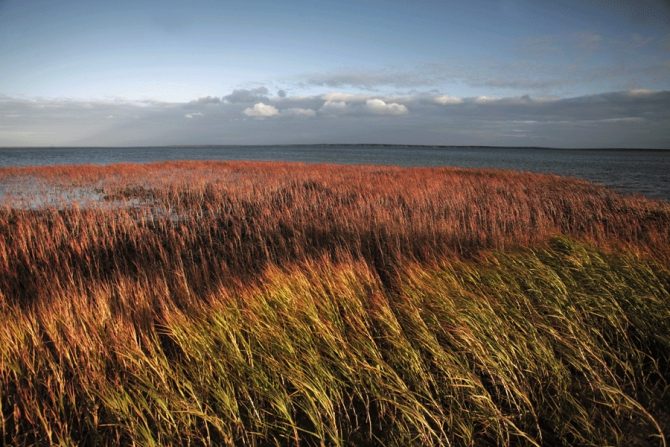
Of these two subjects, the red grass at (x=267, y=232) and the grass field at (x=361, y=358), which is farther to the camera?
the red grass at (x=267, y=232)

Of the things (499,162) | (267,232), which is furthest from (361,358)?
(499,162)

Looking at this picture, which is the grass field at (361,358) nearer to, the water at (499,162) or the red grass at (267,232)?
the red grass at (267,232)

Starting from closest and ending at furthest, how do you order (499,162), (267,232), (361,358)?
1. (361,358)
2. (267,232)
3. (499,162)

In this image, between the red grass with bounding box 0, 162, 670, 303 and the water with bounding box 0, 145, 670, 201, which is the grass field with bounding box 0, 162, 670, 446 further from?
the water with bounding box 0, 145, 670, 201

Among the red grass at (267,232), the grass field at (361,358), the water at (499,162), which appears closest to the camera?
the grass field at (361,358)

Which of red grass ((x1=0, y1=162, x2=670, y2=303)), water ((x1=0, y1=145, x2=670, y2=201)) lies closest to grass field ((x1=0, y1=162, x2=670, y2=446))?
red grass ((x1=0, y1=162, x2=670, y2=303))

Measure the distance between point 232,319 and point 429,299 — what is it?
2340mm

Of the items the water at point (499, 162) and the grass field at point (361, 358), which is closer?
the grass field at point (361, 358)

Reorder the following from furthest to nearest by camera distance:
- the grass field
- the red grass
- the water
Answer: the water → the red grass → the grass field

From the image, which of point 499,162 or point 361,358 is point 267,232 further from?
point 499,162

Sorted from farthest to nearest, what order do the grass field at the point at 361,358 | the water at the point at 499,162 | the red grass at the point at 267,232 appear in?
the water at the point at 499,162 < the red grass at the point at 267,232 < the grass field at the point at 361,358

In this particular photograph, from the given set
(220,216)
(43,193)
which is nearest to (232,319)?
(220,216)

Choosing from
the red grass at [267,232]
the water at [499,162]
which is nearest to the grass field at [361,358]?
the red grass at [267,232]

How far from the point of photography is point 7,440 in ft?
7.77
